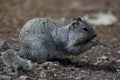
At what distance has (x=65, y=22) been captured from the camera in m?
13.2

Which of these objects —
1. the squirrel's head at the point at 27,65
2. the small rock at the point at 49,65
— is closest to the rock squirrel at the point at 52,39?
the small rock at the point at 49,65

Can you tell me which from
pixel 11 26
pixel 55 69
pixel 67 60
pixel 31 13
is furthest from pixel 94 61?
pixel 31 13

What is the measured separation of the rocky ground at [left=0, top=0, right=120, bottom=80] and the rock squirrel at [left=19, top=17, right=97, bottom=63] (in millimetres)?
226

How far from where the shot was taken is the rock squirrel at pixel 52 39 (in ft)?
27.8

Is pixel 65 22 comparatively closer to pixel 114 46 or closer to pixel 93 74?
pixel 114 46

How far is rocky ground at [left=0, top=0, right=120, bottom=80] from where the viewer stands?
26.1 ft

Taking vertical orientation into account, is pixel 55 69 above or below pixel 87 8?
below

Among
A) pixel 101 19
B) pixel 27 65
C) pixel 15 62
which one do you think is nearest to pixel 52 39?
pixel 27 65

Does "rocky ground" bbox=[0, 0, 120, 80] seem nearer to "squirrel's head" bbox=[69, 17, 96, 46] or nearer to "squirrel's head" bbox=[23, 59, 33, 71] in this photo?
"squirrel's head" bbox=[23, 59, 33, 71]

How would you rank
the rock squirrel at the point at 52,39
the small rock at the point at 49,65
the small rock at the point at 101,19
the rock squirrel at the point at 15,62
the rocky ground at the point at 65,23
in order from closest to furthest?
the rock squirrel at the point at 15,62
the rocky ground at the point at 65,23
the small rock at the point at 49,65
the rock squirrel at the point at 52,39
the small rock at the point at 101,19

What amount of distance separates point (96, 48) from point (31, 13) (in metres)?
4.57

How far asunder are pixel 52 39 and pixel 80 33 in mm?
509

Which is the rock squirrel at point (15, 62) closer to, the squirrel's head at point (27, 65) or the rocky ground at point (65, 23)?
the squirrel's head at point (27, 65)

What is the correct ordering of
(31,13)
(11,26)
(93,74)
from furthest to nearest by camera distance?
(31,13) → (11,26) → (93,74)
